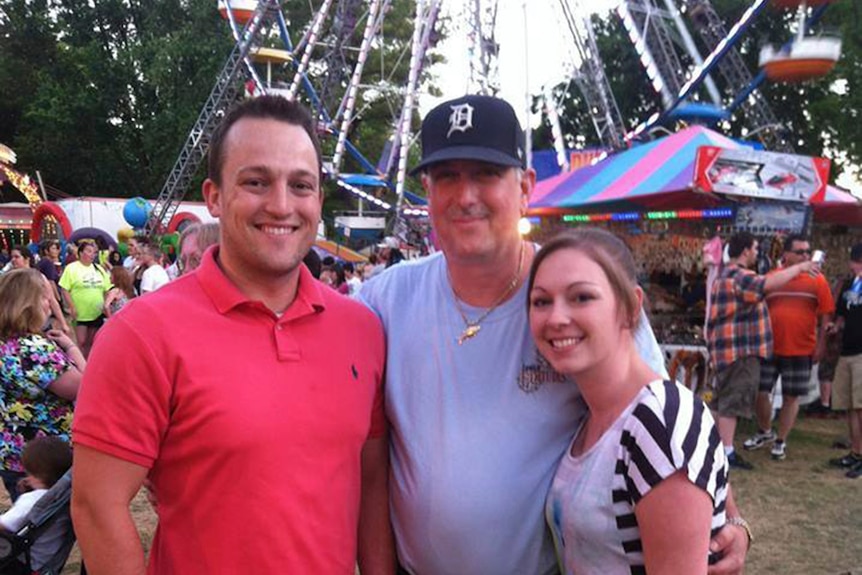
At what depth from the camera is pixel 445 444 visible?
6.17 feet

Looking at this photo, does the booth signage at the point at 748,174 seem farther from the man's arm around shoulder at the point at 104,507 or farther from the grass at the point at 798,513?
the man's arm around shoulder at the point at 104,507

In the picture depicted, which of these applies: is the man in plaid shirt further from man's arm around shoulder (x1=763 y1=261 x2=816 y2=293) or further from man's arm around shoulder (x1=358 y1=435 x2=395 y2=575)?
man's arm around shoulder (x1=358 y1=435 x2=395 y2=575)

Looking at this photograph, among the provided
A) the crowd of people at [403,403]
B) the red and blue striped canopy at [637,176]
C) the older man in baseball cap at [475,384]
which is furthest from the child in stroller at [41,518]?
the red and blue striped canopy at [637,176]

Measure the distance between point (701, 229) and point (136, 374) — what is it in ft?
30.1

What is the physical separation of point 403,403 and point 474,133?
28.9 inches

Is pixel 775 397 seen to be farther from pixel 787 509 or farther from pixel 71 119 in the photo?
pixel 71 119

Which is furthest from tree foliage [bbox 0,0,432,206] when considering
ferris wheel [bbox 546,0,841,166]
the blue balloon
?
ferris wheel [bbox 546,0,841,166]

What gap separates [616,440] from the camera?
1678 millimetres

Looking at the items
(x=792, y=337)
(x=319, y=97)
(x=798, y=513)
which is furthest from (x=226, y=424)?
(x=319, y=97)

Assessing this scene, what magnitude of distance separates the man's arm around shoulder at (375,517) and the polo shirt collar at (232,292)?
1.40ft

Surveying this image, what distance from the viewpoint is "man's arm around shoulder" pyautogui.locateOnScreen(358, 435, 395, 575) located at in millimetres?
1995

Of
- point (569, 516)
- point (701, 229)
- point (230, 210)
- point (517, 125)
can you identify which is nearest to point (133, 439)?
point (230, 210)

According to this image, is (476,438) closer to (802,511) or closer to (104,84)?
(802,511)

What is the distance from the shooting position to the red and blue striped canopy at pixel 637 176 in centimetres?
918
